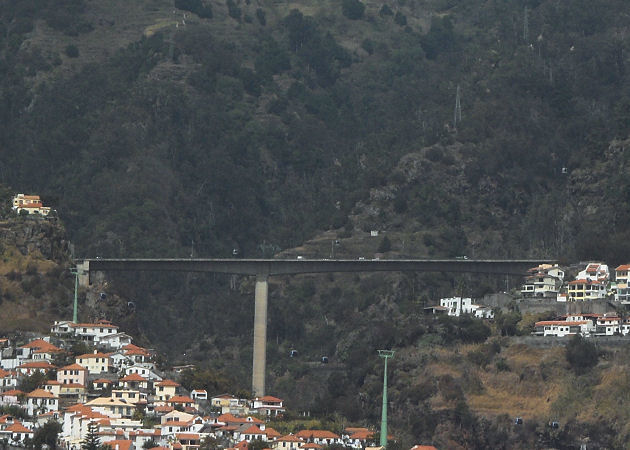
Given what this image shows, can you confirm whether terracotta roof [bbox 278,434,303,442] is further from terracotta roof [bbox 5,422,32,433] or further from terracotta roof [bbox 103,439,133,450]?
terracotta roof [bbox 5,422,32,433]

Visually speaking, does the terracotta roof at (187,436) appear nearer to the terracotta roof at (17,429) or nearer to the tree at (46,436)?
the tree at (46,436)

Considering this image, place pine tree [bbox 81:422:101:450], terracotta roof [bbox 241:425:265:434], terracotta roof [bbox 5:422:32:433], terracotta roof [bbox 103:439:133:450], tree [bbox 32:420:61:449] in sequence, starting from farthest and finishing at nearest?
terracotta roof [bbox 241:425:265:434] < terracotta roof [bbox 5:422:32:433] < tree [bbox 32:420:61:449] < terracotta roof [bbox 103:439:133:450] < pine tree [bbox 81:422:101:450]

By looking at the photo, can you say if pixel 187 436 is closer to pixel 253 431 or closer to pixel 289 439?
pixel 253 431

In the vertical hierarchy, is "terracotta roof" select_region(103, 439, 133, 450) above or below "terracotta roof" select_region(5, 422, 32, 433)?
below

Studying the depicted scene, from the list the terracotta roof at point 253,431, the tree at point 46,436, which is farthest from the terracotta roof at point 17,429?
the terracotta roof at point 253,431

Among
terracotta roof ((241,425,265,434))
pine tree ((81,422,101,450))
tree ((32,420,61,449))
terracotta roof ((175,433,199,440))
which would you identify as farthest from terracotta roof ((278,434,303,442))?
tree ((32,420,61,449))

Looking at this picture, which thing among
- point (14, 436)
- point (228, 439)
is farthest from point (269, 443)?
point (14, 436)

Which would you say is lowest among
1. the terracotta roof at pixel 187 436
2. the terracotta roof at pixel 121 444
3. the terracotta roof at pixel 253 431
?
the terracotta roof at pixel 121 444

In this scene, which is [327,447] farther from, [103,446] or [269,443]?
[103,446]
